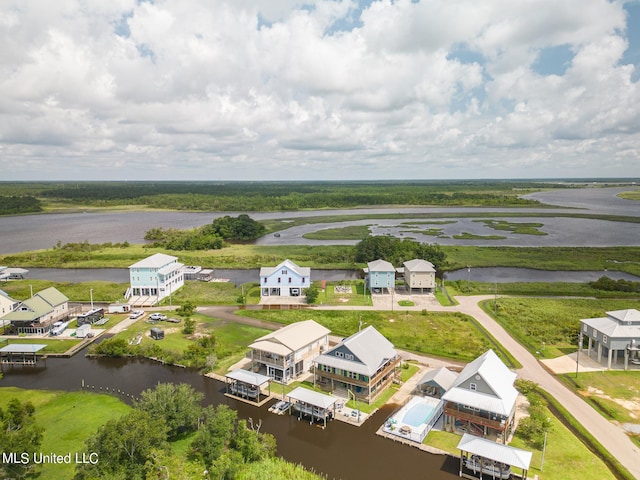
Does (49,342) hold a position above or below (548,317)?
below

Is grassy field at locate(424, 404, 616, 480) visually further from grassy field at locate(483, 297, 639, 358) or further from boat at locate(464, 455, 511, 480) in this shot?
grassy field at locate(483, 297, 639, 358)

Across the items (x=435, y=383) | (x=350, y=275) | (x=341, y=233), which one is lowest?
(x=350, y=275)

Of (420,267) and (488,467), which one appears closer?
(488,467)

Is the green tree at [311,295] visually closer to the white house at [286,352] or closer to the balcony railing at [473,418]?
→ the white house at [286,352]

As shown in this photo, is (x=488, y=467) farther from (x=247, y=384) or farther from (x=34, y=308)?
(x=34, y=308)

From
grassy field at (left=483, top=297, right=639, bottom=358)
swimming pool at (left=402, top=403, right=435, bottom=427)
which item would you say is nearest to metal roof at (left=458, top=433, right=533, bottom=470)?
swimming pool at (left=402, top=403, right=435, bottom=427)

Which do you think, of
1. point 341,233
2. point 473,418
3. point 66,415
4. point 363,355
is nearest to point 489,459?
point 473,418
